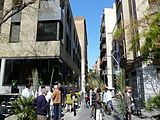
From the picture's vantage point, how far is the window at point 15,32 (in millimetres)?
15226

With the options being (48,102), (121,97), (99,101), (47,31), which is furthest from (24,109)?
(47,31)

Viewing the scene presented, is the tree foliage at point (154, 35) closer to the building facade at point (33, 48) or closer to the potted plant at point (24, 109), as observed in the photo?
the building facade at point (33, 48)

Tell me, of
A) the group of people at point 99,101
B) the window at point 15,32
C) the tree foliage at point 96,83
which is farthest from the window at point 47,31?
the tree foliage at point 96,83

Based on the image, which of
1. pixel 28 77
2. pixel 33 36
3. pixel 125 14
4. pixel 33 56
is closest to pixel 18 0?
pixel 33 36

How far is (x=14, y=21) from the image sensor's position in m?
15.5

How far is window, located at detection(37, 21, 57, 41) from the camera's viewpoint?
14.6 metres

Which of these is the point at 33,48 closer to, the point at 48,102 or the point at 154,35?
the point at 48,102

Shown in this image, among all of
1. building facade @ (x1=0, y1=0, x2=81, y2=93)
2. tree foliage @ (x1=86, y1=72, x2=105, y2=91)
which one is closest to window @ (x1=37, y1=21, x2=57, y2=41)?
building facade @ (x1=0, y1=0, x2=81, y2=93)

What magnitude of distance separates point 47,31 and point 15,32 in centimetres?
371

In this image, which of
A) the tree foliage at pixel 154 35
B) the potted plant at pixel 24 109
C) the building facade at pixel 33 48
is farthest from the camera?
the building facade at pixel 33 48

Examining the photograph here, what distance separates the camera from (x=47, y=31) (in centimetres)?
1480

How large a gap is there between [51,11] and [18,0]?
4410 mm

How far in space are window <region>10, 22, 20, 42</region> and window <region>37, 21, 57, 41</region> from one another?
2.44 m

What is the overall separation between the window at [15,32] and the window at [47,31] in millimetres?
2438
